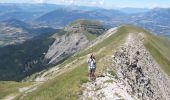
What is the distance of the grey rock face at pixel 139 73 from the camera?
7175cm

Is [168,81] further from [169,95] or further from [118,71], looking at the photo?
[118,71]

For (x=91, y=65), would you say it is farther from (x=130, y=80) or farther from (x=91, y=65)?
(x=130, y=80)

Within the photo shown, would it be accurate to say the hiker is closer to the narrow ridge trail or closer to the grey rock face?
the narrow ridge trail

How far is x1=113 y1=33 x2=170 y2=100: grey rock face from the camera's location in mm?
71750

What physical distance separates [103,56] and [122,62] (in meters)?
4.75

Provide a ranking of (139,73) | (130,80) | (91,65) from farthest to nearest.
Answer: (139,73) < (130,80) < (91,65)

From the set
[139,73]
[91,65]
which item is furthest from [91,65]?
[139,73]

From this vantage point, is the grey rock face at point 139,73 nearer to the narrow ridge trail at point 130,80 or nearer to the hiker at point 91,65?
the narrow ridge trail at point 130,80

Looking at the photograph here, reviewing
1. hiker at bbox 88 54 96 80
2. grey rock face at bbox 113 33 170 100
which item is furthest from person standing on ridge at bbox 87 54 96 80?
grey rock face at bbox 113 33 170 100

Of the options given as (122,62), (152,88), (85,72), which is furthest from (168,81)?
(85,72)

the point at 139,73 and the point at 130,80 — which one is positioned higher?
the point at 130,80

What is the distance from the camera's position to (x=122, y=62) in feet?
246

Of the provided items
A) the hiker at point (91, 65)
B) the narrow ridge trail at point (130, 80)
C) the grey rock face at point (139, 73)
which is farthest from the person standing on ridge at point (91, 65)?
the grey rock face at point (139, 73)

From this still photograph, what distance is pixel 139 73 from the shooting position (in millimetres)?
82125
